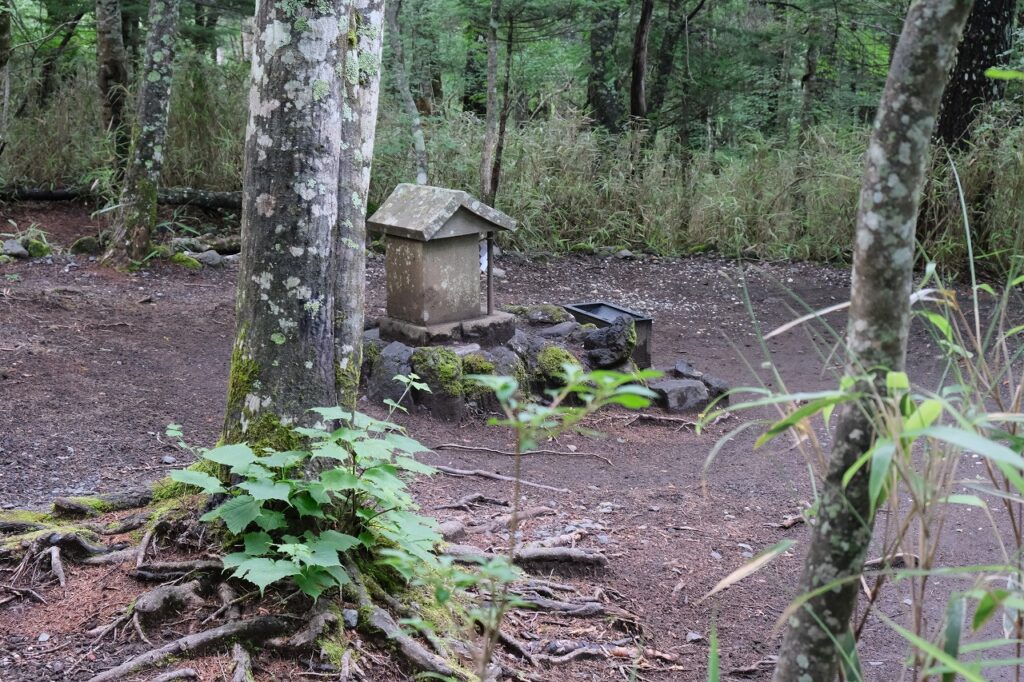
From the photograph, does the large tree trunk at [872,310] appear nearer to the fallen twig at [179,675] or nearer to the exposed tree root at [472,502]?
the fallen twig at [179,675]

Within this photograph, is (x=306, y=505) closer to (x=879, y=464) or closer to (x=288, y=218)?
(x=288, y=218)

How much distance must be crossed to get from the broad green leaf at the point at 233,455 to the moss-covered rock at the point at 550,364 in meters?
3.77

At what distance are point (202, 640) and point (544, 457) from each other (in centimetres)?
304

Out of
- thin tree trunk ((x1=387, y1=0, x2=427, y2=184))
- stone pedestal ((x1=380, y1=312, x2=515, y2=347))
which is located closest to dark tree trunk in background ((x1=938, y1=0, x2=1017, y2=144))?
thin tree trunk ((x1=387, y1=0, x2=427, y2=184))

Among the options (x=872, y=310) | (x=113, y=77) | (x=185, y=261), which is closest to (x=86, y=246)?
(x=185, y=261)

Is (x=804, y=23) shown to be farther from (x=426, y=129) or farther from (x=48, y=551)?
(x=48, y=551)

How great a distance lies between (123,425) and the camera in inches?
195

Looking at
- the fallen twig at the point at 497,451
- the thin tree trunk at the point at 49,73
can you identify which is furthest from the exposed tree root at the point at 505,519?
the thin tree trunk at the point at 49,73

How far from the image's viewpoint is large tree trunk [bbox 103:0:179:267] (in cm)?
830

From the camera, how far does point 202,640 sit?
2471 mm

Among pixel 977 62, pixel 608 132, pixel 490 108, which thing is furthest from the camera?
pixel 608 132

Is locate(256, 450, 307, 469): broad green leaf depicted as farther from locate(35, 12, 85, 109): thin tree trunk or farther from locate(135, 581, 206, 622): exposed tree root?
locate(35, 12, 85, 109): thin tree trunk

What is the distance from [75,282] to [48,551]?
18.6ft

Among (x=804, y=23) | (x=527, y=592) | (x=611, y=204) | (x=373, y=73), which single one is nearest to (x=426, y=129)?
(x=611, y=204)
